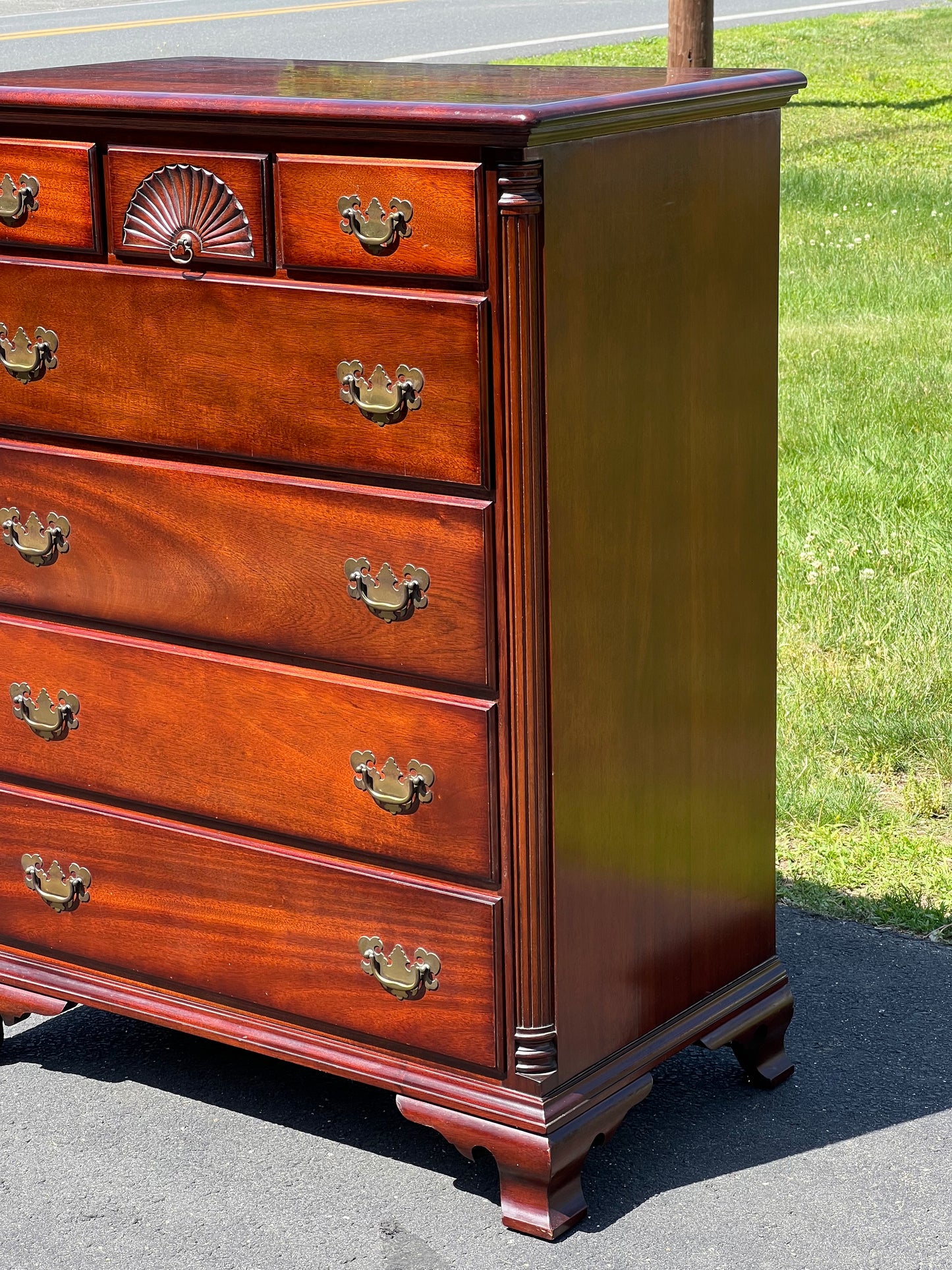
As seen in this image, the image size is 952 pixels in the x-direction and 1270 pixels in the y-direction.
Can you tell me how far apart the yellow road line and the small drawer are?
13.7 metres

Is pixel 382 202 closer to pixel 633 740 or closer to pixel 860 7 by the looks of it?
pixel 633 740

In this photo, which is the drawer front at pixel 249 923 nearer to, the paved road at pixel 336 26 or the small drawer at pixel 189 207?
the small drawer at pixel 189 207

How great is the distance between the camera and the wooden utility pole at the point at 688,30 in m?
7.23

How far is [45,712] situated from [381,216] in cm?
99

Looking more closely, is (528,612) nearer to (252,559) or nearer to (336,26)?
(252,559)

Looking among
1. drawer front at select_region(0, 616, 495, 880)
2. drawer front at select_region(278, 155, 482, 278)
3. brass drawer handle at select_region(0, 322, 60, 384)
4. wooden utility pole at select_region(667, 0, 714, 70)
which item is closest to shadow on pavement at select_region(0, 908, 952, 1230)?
drawer front at select_region(0, 616, 495, 880)

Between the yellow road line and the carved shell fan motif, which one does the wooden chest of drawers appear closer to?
the carved shell fan motif

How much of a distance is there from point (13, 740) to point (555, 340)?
115 centimetres

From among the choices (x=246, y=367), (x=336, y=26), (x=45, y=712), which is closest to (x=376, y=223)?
(x=246, y=367)

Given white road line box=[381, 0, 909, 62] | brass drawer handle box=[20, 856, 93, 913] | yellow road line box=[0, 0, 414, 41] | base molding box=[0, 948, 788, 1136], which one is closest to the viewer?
base molding box=[0, 948, 788, 1136]

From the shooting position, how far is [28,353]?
8.56 ft

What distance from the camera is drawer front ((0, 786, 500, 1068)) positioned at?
250cm

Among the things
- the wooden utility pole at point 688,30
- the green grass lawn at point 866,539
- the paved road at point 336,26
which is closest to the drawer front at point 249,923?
the green grass lawn at point 866,539

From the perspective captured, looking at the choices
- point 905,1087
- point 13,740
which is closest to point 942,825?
point 905,1087
